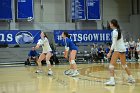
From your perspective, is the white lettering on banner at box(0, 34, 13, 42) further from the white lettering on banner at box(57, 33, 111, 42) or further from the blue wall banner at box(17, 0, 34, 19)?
the white lettering on banner at box(57, 33, 111, 42)

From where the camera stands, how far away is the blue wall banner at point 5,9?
27.1 m

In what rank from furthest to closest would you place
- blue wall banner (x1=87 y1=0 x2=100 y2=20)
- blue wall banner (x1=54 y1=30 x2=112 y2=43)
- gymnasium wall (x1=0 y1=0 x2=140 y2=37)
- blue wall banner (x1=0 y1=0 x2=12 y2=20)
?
blue wall banner (x1=87 y1=0 x2=100 y2=20), gymnasium wall (x1=0 y1=0 x2=140 y2=37), blue wall banner (x1=54 y1=30 x2=112 y2=43), blue wall banner (x1=0 y1=0 x2=12 y2=20)

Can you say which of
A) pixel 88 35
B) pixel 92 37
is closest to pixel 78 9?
pixel 88 35

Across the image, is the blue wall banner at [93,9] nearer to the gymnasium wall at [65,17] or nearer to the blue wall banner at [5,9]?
the gymnasium wall at [65,17]

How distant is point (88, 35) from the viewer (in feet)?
93.7

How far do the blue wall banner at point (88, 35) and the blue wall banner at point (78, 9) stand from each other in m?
2.05

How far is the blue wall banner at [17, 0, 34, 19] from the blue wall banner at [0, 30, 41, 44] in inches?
92.5

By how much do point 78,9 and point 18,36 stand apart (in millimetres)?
6540

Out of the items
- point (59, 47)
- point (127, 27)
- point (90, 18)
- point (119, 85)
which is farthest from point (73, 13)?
point (119, 85)

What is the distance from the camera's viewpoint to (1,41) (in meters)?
25.9

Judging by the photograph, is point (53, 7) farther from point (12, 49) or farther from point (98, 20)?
point (12, 49)

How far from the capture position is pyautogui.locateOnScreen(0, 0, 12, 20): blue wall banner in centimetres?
2714

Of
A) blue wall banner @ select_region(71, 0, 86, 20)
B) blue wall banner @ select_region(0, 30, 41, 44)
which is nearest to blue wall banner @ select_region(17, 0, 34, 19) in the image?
blue wall banner @ select_region(0, 30, 41, 44)

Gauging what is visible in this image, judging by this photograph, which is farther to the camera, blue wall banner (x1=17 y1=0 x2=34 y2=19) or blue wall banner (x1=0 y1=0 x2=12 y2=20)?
blue wall banner (x1=17 y1=0 x2=34 y2=19)
